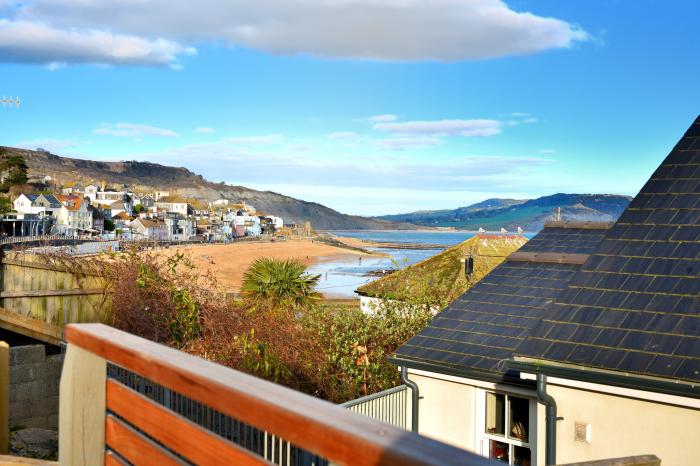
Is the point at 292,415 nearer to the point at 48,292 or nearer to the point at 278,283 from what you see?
the point at 48,292

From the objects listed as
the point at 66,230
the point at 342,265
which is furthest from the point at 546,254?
the point at 66,230

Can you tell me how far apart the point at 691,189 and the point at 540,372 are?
111 inches

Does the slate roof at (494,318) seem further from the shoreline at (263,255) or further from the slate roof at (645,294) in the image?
the shoreline at (263,255)

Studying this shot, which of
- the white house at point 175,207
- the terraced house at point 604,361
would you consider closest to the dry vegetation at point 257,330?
the terraced house at point 604,361

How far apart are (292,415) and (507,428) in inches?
351

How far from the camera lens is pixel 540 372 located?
8.15 metres

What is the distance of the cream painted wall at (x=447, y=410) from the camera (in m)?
10.4

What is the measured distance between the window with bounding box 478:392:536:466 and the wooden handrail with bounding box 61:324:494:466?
8.04 meters

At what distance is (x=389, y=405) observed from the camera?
1144cm

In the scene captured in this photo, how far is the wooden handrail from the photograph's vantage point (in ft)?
4.73

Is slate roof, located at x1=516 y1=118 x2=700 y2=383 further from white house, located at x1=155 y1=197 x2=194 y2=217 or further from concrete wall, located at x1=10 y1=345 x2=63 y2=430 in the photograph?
white house, located at x1=155 y1=197 x2=194 y2=217

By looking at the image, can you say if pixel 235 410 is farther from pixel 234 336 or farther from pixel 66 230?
pixel 66 230

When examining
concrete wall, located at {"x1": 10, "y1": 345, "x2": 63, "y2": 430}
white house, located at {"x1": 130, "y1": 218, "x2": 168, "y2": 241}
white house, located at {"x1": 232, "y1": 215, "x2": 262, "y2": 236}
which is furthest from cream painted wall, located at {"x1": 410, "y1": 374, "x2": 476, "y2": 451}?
white house, located at {"x1": 232, "y1": 215, "x2": 262, "y2": 236}

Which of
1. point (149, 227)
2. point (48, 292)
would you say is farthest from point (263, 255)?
point (48, 292)
